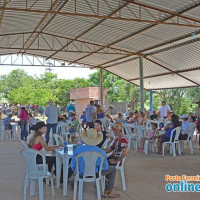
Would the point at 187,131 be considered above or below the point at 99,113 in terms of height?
below

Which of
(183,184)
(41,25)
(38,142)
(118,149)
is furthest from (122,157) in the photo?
(41,25)

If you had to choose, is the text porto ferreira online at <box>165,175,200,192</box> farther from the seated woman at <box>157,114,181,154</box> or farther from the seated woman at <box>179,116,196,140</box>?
the seated woman at <box>179,116,196,140</box>

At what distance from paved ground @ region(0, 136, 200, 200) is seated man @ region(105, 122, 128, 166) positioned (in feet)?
1.59

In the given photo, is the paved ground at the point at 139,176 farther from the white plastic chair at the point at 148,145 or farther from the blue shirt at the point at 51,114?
the blue shirt at the point at 51,114

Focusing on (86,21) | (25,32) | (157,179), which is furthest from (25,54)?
(157,179)

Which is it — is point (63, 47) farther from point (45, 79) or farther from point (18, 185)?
point (45, 79)

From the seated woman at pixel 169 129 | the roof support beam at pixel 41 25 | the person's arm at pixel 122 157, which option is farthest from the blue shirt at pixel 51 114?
the person's arm at pixel 122 157

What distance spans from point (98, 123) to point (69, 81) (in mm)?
39932

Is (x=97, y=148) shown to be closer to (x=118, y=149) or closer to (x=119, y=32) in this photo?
(x=118, y=149)

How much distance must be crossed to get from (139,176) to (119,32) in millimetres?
8428

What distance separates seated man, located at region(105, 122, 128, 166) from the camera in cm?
475

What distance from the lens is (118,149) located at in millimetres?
4918

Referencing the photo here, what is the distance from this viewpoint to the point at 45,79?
52.1 metres

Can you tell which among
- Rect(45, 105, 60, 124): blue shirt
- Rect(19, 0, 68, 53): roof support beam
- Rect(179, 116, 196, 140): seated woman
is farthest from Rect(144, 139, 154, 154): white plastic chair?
Rect(19, 0, 68, 53): roof support beam
